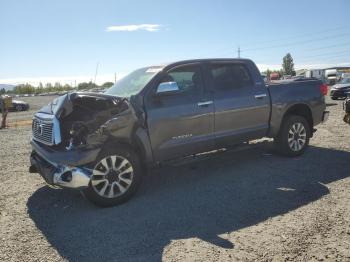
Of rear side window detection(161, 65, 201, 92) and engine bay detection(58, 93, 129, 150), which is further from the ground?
rear side window detection(161, 65, 201, 92)

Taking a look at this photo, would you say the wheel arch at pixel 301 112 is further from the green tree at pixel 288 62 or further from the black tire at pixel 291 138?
the green tree at pixel 288 62

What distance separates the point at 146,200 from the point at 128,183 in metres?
0.38

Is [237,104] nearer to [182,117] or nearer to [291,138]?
[182,117]

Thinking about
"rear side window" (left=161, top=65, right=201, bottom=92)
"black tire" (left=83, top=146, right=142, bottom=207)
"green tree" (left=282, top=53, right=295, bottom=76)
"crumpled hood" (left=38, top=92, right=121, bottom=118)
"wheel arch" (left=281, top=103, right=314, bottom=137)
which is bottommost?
"black tire" (left=83, top=146, right=142, bottom=207)

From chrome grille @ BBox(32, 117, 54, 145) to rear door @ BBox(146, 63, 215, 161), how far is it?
1390 mm

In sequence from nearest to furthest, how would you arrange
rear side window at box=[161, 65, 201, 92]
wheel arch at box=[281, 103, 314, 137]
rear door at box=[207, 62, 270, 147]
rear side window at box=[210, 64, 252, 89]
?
rear side window at box=[161, 65, 201, 92] < rear door at box=[207, 62, 270, 147] < rear side window at box=[210, 64, 252, 89] < wheel arch at box=[281, 103, 314, 137]

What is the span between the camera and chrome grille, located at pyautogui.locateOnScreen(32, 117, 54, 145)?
5281 mm

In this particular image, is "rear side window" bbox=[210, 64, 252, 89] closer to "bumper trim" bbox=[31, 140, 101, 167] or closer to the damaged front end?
the damaged front end

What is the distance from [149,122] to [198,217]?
5.27 ft

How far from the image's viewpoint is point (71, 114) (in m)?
5.54

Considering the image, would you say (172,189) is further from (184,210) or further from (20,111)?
(20,111)

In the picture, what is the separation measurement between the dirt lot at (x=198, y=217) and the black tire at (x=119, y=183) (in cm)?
12

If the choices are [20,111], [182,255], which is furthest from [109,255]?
[20,111]

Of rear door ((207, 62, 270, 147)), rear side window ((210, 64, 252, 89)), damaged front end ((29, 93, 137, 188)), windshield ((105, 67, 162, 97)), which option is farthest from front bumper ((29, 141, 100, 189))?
rear side window ((210, 64, 252, 89))
